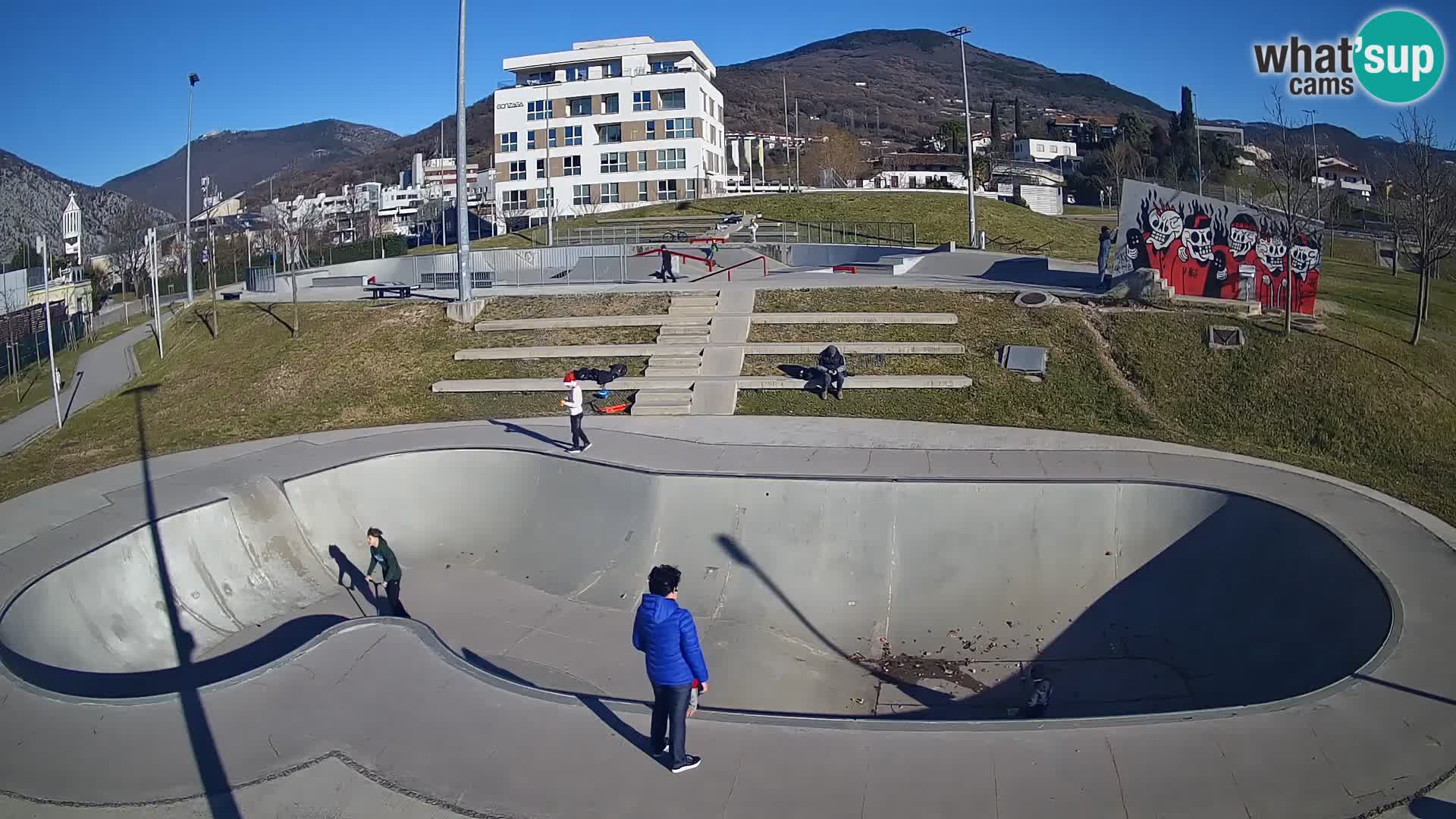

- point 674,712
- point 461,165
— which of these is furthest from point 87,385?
point 674,712

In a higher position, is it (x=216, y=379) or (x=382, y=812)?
(x=216, y=379)

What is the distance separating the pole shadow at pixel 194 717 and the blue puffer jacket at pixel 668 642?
3390 mm

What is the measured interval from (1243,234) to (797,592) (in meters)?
16.5

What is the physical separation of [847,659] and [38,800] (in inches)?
→ 357

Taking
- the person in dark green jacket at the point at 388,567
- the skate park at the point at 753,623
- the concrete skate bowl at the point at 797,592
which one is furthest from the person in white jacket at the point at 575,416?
the person in dark green jacket at the point at 388,567

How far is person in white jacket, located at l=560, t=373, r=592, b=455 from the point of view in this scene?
17203mm

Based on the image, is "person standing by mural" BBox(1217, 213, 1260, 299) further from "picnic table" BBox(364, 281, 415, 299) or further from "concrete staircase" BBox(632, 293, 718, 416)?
"picnic table" BBox(364, 281, 415, 299)

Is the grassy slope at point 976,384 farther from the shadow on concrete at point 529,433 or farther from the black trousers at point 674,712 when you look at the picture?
the black trousers at point 674,712

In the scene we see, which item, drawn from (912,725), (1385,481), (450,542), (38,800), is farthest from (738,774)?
(1385,481)

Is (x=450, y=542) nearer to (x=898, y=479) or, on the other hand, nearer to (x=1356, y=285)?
(x=898, y=479)

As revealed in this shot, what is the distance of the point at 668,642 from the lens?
23.9ft

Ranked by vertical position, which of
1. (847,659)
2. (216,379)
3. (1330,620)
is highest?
(216,379)

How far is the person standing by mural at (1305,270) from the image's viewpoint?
2234 cm

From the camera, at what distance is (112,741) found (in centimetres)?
835
